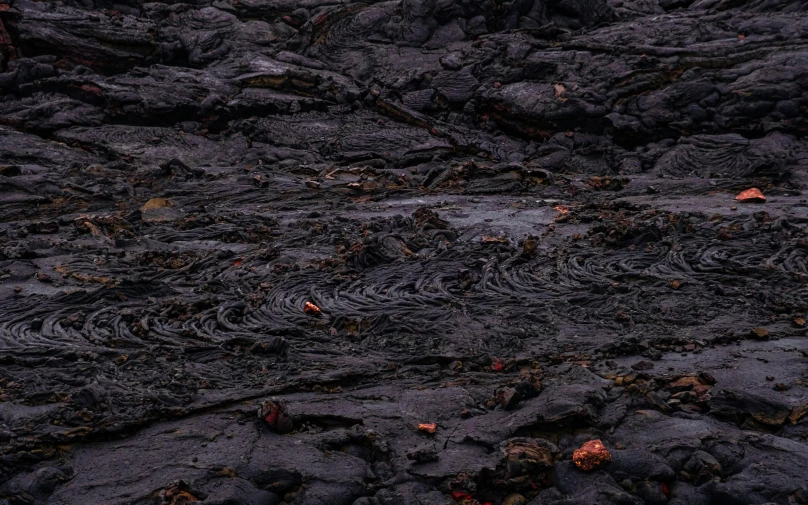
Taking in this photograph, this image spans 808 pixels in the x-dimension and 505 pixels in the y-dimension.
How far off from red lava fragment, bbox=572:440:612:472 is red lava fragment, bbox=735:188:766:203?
878cm

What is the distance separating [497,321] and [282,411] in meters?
2.97

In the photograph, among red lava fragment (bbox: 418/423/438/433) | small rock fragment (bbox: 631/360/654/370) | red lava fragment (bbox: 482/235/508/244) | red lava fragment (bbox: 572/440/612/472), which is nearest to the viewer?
red lava fragment (bbox: 572/440/612/472)

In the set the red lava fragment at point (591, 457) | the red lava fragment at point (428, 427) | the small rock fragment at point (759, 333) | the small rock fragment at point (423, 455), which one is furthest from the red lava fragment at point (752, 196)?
the small rock fragment at point (423, 455)

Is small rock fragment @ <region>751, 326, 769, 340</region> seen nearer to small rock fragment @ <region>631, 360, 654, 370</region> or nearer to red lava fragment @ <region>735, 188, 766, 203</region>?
small rock fragment @ <region>631, 360, 654, 370</region>

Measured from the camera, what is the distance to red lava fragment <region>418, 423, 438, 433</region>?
542 centimetres

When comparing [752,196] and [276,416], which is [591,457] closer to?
[276,416]

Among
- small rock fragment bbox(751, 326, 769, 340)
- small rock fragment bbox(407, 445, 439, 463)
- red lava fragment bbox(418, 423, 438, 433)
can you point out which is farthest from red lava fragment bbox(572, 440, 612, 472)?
small rock fragment bbox(751, 326, 769, 340)

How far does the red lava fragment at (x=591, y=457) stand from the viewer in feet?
15.7

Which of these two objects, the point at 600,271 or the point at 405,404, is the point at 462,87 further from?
the point at 405,404

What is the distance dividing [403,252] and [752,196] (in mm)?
6579

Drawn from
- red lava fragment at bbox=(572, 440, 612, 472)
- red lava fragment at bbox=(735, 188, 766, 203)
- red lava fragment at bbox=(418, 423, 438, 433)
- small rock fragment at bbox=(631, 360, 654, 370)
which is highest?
red lava fragment at bbox=(572, 440, 612, 472)

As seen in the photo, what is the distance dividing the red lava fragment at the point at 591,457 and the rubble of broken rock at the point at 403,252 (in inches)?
0.7

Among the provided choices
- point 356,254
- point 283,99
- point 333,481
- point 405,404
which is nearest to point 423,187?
point 356,254

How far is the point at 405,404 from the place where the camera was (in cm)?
593
